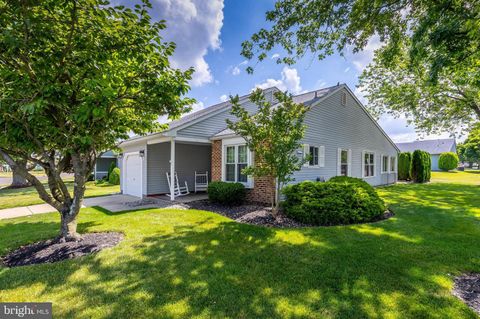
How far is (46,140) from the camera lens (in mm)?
4867

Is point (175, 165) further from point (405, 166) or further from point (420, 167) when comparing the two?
point (405, 166)

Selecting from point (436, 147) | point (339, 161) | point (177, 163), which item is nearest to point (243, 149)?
point (177, 163)

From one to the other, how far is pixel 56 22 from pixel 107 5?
0.92 meters

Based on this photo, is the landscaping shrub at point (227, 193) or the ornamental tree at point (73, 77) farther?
the landscaping shrub at point (227, 193)

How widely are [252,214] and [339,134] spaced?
7.37m

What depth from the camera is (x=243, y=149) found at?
10.3 meters

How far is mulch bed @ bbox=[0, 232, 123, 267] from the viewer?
4469mm

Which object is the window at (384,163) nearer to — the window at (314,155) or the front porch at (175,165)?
the window at (314,155)

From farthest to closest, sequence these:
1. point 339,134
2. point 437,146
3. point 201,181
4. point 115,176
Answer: point 437,146 → point 115,176 → point 201,181 → point 339,134

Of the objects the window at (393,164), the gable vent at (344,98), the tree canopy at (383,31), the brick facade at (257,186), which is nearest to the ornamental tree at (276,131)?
the tree canopy at (383,31)

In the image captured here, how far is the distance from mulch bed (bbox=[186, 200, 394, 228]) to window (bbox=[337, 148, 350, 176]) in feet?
15.3

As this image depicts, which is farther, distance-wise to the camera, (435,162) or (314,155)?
(435,162)

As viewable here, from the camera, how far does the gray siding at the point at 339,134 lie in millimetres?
10984

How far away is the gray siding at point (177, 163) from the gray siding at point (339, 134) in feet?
20.8
